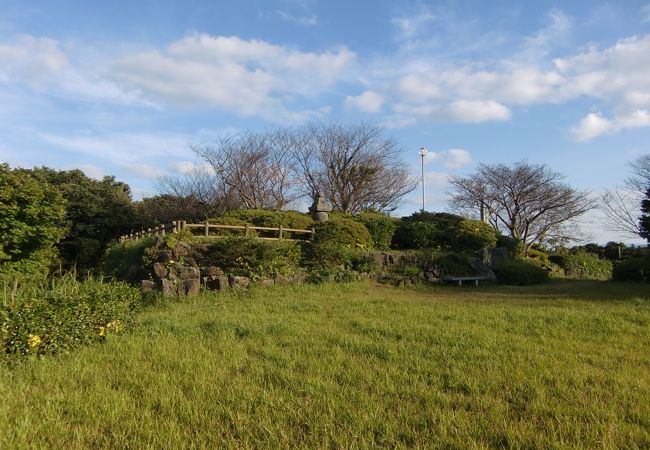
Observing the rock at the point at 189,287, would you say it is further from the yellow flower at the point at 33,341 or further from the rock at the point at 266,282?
the yellow flower at the point at 33,341

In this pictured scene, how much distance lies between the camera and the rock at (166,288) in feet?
31.7

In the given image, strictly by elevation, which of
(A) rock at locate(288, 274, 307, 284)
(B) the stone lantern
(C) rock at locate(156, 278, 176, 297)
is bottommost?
(C) rock at locate(156, 278, 176, 297)

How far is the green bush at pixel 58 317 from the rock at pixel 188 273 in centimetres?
435

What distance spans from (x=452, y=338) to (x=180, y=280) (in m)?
6.90

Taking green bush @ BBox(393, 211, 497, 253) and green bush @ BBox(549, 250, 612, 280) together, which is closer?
green bush @ BBox(393, 211, 497, 253)

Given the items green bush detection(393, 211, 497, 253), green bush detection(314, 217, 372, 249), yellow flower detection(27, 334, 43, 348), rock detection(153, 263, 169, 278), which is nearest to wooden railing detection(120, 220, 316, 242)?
green bush detection(314, 217, 372, 249)

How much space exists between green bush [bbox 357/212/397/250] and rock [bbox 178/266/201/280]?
784cm

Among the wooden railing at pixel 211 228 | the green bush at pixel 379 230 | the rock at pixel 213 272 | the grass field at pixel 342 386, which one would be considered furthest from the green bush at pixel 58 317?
the green bush at pixel 379 230

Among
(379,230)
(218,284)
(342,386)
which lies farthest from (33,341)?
(379,230)

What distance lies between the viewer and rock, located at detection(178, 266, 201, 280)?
1073 cm

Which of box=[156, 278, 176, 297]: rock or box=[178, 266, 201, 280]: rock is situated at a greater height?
box=[178, 266, 201, 280]: rock

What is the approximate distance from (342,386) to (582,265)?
22434 millimetres

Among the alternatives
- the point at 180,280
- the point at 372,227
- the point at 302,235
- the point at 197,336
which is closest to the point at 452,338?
the point at 197,336

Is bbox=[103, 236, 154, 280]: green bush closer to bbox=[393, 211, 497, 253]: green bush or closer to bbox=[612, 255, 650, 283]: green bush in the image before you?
bbox=[393, 211, 497, 253]: green bush
